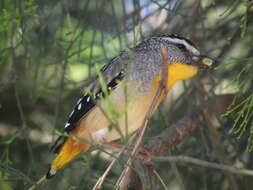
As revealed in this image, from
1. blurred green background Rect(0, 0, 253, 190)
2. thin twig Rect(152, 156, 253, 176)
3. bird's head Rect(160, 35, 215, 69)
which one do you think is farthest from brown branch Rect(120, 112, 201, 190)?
thin twig Rect(152, 156, 253, 176)

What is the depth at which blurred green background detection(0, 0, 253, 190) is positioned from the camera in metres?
4.11

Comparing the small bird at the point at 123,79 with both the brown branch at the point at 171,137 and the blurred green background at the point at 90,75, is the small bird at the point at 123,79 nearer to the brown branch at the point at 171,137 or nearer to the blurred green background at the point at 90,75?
the blurred green background at the point at 90,75

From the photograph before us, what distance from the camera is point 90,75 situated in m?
4.34

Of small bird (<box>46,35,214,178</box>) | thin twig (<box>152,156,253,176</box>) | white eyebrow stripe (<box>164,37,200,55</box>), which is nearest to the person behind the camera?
thin twig (<box>152,156,253,176</box>)

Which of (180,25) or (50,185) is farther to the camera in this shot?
(180,25)

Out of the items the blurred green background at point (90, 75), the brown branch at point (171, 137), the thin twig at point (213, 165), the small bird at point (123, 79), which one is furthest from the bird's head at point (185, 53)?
the thin twig at point (213, 165)

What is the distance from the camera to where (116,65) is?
4.40 m

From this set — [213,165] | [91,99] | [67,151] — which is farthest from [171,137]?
[213,165]

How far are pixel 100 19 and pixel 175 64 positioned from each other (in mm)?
735

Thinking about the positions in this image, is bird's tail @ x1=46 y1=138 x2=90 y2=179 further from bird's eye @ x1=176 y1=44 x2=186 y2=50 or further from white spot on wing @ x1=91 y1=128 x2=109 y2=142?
bird's eye @ x1=176 y1=44 x2=186 y2=50

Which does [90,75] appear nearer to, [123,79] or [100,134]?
[123,79]

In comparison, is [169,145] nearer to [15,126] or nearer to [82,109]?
[82,109]

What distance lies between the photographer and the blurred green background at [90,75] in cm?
411

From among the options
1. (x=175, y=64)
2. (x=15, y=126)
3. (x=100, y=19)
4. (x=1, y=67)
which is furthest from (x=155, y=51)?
(x=15, y=126)
